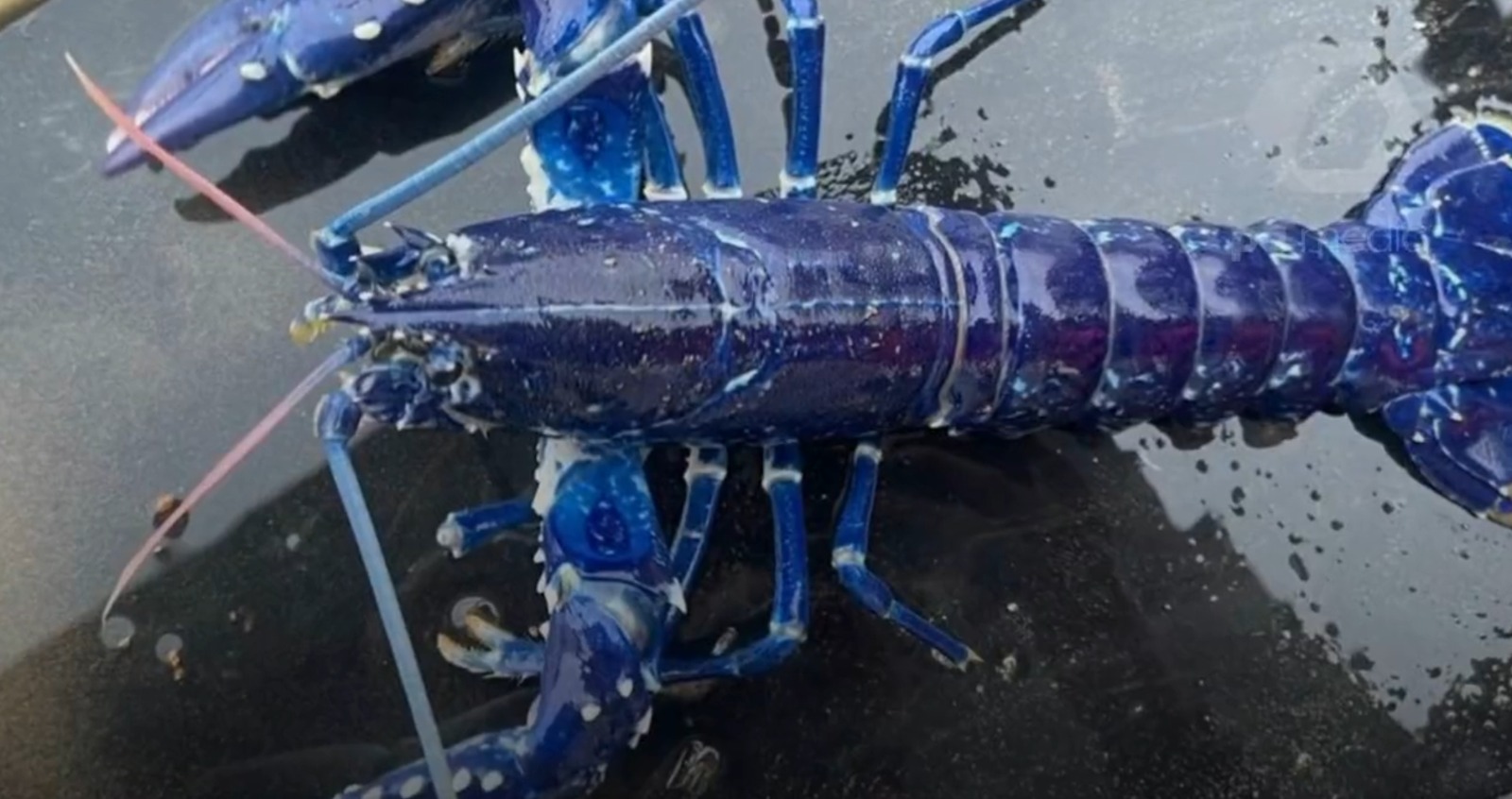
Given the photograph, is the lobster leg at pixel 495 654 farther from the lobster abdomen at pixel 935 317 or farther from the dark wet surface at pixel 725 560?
the lobster abdomen at pixel 935 317

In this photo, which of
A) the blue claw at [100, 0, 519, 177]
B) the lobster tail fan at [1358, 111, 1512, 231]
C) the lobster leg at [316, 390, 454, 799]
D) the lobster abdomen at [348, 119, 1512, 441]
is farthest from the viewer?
the lobster tail fan at [1358, 111, 1512, 231]

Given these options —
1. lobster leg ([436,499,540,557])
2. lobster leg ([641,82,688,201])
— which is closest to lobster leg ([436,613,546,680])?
lobster leg ([436,499,540,557])

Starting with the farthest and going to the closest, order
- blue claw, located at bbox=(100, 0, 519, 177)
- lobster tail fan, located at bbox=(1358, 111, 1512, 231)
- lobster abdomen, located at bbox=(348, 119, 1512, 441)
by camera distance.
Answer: lobster tail fan, located at bbox=(1358, 111, 1512, 231) → blue claw, located at bbox=(100, 0, 519, 177) → lobster abdomen, located at bbox=(348, 119, 1512, 441)

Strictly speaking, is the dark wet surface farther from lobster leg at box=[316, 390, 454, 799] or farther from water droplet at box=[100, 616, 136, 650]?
lobster leg at box=[316, 390, 454, 799]

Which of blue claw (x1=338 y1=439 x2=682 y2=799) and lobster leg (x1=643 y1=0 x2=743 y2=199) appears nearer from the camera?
Answer: blue claw (x1=338 y1=439 x2=682 y2=799)

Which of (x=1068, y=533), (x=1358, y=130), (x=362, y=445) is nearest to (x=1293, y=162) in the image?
(x=1358, y=130)

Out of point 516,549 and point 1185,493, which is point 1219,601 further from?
point 516,549

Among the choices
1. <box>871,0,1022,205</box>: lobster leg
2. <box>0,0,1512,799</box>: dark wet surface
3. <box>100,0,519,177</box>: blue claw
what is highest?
<box>100,0,519,177</box>: blue claw

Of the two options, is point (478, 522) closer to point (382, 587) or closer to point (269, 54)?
point (382, 587)
